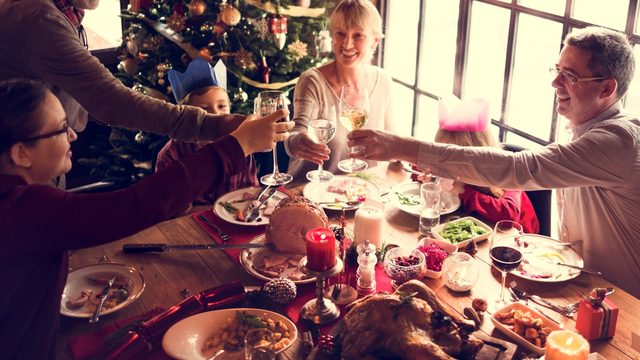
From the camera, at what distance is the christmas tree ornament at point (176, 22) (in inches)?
136

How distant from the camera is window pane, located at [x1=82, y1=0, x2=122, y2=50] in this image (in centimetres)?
466

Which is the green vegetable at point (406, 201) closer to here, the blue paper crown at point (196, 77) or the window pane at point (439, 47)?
the blue paper crown at point (196, 77)

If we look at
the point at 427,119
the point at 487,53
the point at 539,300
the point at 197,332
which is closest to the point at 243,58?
the point at 427,119

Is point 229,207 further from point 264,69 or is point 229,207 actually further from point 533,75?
point 533,75

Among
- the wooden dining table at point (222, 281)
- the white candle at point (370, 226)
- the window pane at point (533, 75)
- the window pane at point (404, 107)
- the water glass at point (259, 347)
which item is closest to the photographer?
the water glass at point (259, 347)

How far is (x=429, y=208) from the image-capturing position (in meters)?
2.00

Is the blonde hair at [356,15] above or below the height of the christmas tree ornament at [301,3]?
below

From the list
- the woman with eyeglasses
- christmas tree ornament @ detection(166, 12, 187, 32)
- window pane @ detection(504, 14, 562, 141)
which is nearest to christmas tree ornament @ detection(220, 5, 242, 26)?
christmas tree ornament @ detection(166, 12, 187, 32)

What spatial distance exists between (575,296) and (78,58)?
183 centimetres

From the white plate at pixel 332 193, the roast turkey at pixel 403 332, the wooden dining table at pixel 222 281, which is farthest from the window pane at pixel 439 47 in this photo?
the roast turkey at pixel 403 332

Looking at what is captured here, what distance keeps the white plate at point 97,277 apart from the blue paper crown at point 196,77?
1.11 meters

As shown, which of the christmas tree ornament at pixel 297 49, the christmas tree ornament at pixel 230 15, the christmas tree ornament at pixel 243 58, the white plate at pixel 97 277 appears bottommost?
the white plate at pixel 97 277

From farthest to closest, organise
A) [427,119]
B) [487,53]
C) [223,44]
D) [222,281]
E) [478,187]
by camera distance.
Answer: [427,119] < [223,44] < [487,53] < [478,187] < [222,281]

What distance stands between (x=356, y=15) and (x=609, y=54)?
4.40 ft
